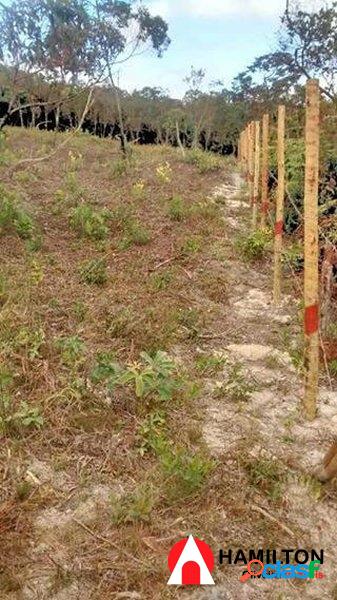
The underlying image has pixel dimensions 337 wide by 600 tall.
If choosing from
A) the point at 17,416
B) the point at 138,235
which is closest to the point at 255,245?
the point at 138,235

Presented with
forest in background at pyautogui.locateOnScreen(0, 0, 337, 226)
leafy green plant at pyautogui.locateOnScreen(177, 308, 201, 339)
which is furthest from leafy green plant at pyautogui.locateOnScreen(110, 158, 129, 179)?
leafy green plant at pyautogui.locateOnScreen(177, 308, 201, 339)

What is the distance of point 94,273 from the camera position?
5.50m

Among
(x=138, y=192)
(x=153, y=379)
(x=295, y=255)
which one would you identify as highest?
(x=138, y=192)

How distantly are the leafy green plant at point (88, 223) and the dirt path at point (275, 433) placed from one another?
2.29 m

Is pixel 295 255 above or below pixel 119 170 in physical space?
below

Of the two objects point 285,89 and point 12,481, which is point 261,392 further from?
point 285,89

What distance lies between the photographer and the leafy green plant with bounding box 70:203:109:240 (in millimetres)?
6891

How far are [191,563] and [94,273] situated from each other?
3637mm

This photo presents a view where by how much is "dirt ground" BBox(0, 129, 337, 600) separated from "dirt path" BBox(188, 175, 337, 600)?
11 millimetres

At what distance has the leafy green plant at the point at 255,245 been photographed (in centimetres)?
703

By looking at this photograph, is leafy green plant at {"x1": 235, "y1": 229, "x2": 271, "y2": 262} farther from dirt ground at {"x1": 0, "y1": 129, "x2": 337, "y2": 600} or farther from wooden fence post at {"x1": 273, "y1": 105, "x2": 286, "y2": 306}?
wooden fence post at {"x1": 273, "y1": 105, "x2": 286, "y2": 306}

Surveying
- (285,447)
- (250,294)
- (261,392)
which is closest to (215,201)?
(250,294)

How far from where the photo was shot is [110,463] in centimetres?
295

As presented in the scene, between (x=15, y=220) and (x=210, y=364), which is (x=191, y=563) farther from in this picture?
(x=15, y=220)
